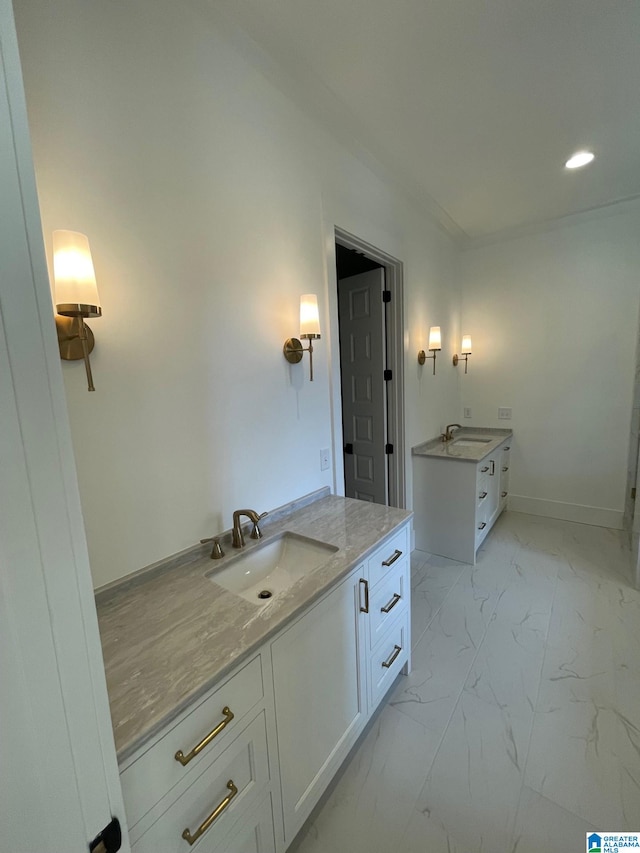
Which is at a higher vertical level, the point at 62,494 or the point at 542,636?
→ the point at 62,494

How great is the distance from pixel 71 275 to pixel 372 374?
2194 millimetres

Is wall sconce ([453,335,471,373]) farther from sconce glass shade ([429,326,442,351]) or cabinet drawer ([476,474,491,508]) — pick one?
cabinet drawer ([476,474,491,508])

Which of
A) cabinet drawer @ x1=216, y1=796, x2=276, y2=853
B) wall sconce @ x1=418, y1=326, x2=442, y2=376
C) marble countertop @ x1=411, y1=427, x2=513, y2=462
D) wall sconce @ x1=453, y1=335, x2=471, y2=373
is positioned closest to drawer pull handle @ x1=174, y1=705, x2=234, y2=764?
cabinet drawer @ x1=216, y1=796, x2=276, y2=853

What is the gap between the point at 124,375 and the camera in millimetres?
1115

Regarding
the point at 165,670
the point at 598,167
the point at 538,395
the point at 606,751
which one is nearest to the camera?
the point at 165,670

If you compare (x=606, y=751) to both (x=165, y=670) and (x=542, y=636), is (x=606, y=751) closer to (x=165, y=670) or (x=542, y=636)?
(x=542, y=636)

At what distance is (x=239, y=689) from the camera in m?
0.87

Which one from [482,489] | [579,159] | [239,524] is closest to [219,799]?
[239,524]

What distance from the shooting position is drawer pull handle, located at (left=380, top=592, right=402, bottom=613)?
1.51 meters

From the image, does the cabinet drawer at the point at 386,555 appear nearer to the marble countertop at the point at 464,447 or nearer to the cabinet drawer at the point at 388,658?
the cabinet drawer at the point at 388,658

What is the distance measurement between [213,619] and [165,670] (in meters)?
0.19

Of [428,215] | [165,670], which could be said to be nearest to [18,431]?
[165,670]

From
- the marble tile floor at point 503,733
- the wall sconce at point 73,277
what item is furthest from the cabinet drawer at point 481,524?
the wall sconce at point 73,277

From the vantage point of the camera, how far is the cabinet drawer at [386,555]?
4.58ft
